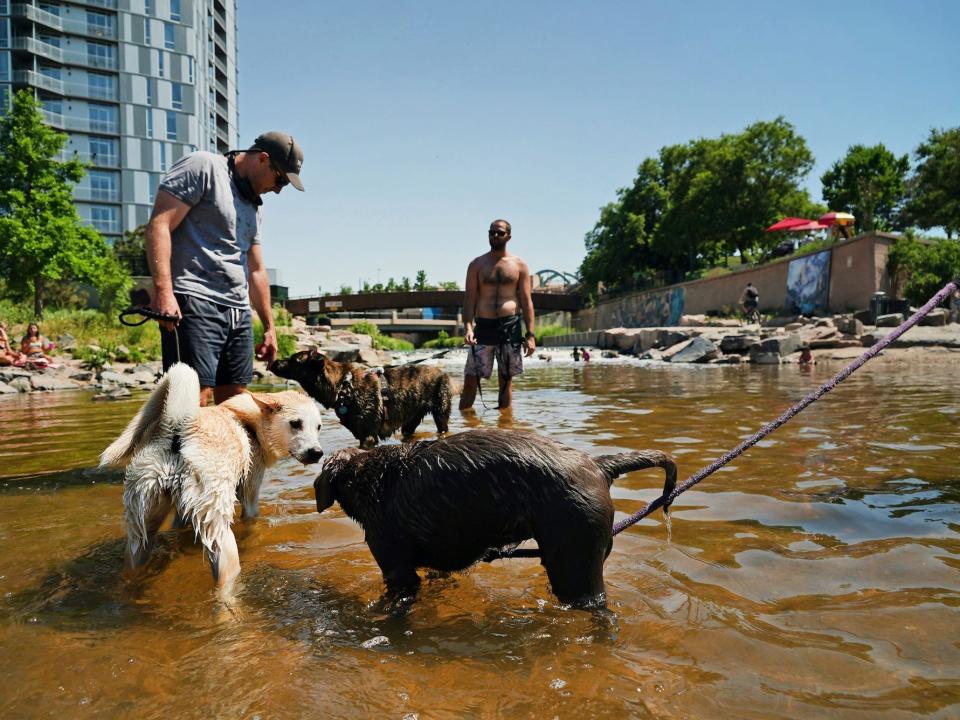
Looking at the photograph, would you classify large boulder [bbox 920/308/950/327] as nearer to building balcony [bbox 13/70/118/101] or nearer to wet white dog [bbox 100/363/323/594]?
wet white dog [bbox 100/363/323/594]

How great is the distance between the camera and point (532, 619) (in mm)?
2943

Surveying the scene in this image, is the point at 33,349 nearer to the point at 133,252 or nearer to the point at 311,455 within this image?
the point at 311,455

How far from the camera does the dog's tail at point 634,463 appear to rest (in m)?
3.01

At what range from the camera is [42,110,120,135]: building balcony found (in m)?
67.3

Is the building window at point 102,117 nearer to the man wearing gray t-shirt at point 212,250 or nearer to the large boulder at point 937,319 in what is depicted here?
the large boulder at point 937,319

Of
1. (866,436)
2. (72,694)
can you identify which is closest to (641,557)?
(72,694)

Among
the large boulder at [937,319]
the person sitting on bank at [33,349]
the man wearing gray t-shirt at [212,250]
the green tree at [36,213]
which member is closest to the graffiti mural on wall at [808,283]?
the large boulder at [937,319]

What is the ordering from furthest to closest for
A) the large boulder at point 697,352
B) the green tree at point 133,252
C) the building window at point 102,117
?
the building window at point 102,117, the green tree at point 133,252, the large boulder at point 697,352

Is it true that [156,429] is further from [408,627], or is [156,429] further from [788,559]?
[788,559]

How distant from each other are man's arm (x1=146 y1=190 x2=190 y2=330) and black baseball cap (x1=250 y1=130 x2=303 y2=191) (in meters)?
0.81

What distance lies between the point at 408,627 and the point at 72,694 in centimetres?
134

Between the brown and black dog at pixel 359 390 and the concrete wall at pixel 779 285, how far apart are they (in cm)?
3312

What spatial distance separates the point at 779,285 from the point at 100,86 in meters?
72.9

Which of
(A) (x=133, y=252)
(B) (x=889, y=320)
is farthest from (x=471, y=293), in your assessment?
(A) (x=133, y=252)
